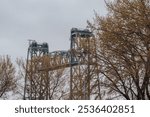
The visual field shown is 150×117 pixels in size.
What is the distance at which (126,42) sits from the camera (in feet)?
52.4

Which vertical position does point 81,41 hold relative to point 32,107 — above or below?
above

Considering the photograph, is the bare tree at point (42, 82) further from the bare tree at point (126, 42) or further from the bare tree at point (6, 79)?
the bare tree at point (126, 42)

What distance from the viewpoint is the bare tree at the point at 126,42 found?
15.4 meters

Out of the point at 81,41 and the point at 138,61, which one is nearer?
the point at 138,61

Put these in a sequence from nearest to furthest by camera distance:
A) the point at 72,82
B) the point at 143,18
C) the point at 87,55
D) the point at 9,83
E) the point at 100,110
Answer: the point at 100,110, the point at 143,18, the point at 87,55, the point at 72,82, the point at 9,83

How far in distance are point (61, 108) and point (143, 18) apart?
755 centimetres

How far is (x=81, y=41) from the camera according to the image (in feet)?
63.7

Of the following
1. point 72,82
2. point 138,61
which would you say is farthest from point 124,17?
point 72,82

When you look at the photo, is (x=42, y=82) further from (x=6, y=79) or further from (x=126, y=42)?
(x=126, y=42)

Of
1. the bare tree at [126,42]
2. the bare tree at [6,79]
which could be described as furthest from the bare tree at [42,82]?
the bare tree at [126,42]

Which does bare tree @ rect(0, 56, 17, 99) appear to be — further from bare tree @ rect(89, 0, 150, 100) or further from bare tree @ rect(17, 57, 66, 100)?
bare tree @ rect(89, 0, 150, 100)

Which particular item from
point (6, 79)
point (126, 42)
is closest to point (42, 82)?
point (6, 79)

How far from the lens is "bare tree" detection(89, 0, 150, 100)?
15422 mm

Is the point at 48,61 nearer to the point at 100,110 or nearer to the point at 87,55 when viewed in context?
the point at 87,55
